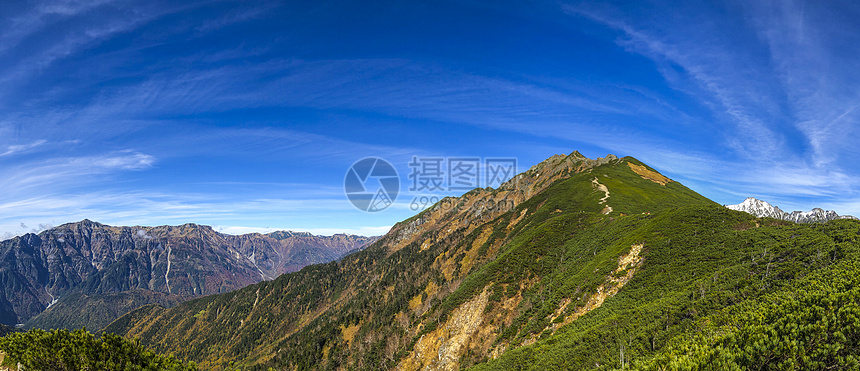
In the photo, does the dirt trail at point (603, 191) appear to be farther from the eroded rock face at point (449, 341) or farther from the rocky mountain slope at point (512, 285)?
the eroded rock face at point (449, 341)

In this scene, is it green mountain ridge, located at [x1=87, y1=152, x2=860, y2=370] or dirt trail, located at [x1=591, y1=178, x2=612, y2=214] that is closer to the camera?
green mountain ridge, located at [x1=87, y1=152, x2=860, y2=370]

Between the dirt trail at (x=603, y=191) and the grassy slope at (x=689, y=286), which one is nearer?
the grassy slope at (x=689, y=286)

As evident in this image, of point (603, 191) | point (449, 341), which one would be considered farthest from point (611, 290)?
point (603, 191)

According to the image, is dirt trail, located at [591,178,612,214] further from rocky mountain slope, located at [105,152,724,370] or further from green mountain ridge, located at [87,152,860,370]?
green mountain ridge, located at [87,152,860,370]

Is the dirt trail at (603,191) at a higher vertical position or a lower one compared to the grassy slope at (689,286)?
higher

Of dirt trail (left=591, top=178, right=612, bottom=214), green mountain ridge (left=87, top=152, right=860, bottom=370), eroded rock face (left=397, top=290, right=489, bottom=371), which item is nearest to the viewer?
green mountain ridge (left=87, top=152, right=860, bottom=370)

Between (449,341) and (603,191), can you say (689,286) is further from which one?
(603,191)

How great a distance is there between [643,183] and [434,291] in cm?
11336

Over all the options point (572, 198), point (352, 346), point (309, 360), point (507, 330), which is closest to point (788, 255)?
point (507, 330)

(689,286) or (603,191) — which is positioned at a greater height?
(603,191)

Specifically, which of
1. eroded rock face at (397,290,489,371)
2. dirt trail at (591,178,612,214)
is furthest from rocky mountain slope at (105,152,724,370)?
dirt trail at (591,178,612,214)

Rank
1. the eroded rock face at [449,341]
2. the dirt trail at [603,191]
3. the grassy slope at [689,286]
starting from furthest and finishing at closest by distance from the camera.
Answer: the dirt trail at [603,191], the eroded rock face at [449,341], the grassy slope at [689,286]

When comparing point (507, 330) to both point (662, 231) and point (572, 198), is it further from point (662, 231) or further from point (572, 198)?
point (572, 198)

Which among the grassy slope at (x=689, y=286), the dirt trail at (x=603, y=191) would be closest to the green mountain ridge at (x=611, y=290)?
the grassy slope at (x=689, y=286)
